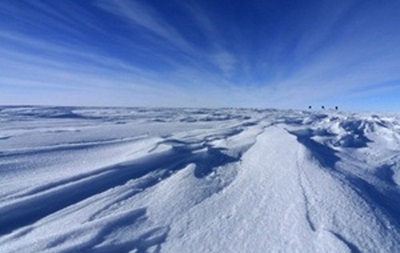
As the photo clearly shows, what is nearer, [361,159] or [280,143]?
[361,159]

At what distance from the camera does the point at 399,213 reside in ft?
9.23

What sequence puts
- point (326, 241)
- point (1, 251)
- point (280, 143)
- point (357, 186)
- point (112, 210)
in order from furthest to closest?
point (280, 143), point (357, 186), point (112, 210), point (326, 241), point (1, 251)

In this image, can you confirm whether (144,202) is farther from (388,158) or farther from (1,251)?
(388,158)

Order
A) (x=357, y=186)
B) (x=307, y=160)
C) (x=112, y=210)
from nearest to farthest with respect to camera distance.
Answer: (x=112, y=210)
(x=357, y=186)
(x=307, y=160)

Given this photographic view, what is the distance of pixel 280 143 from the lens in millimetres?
5668

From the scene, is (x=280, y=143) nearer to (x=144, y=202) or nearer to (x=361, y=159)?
(x=361, y=159)

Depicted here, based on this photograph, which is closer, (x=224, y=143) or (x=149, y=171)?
(x=149, y=171)

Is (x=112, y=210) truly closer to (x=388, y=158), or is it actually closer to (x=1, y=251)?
(x=1, y=251)

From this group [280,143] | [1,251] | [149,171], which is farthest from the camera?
[280,143]

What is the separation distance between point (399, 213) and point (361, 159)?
2497 mm

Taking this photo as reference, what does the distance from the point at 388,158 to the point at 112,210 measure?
15.0ft

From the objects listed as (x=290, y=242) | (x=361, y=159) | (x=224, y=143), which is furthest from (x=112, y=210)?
(x=361, y=159)

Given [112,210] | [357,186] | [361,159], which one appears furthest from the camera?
[361,159]

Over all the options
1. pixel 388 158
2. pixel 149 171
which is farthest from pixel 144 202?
pixel 388 158
